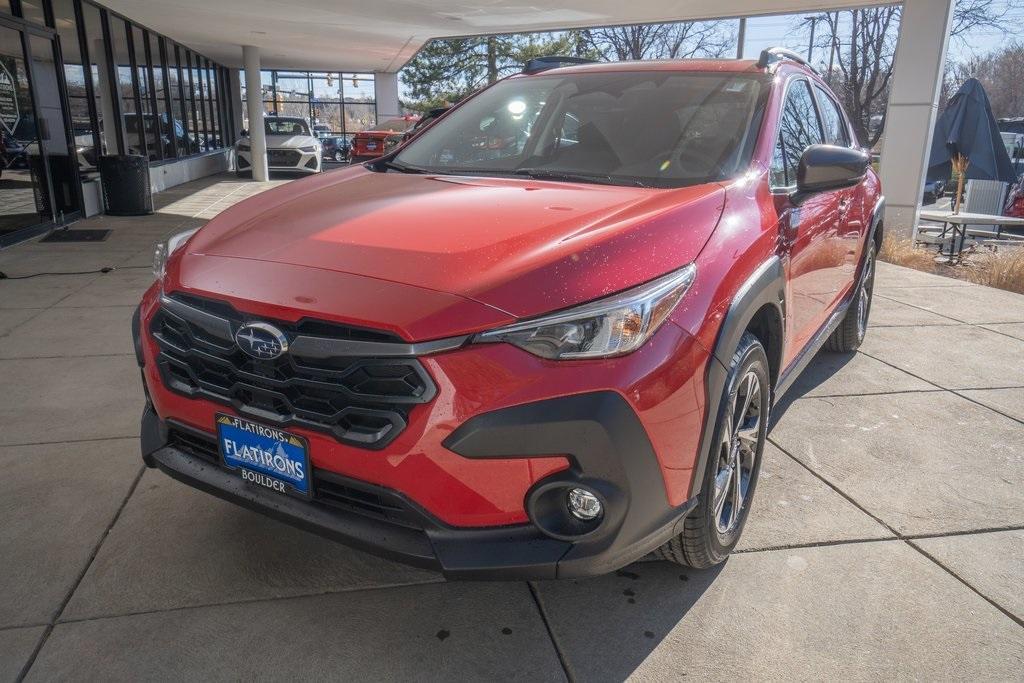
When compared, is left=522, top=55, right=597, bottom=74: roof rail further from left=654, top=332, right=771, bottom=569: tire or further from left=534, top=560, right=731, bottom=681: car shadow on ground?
left=534, top=560, right=731, bottom=681: car shadow on ground

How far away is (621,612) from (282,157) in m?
20.6

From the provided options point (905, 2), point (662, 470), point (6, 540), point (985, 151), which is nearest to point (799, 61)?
point (662, 470)

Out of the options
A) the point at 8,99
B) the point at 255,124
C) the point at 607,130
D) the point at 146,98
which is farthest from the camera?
the point at 255,124

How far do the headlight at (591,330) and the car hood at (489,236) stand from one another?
0.03 metres

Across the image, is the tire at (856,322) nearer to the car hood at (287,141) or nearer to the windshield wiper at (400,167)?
the windshield wiper at (400,167)

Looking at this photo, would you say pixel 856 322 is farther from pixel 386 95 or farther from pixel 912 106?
pixel 386 95

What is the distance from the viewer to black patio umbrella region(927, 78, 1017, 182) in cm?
1354

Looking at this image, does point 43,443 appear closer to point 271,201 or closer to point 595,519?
point 271,201

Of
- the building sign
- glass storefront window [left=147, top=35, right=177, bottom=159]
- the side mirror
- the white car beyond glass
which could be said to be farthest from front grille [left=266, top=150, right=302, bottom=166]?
the side mirror

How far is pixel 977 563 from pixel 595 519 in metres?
1.69

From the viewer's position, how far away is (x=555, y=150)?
3.22 meters

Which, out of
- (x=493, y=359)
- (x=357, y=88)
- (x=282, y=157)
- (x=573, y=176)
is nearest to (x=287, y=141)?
(x=282, y=157)

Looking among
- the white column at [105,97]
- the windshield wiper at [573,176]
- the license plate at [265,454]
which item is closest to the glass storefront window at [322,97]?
the white column at [105,97]

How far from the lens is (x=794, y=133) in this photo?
331cm
